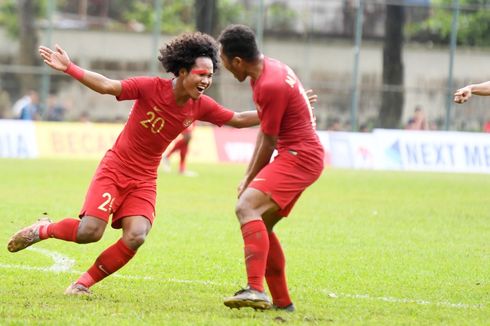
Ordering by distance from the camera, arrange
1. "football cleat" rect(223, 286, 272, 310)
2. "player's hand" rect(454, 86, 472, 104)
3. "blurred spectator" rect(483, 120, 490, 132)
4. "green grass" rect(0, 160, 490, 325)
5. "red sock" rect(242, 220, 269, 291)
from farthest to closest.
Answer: "blurred spectator" rect(483, 120, 490, 132) < "player's hand" rect(454, 86, 472, 104) < "green grass" rect(0, 160, 490, 325) < "red sock" rect(242, 220, 269, 291) < "football cleat" rect(223, 286, 272, 310)

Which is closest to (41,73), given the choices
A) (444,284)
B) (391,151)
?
(391,151)

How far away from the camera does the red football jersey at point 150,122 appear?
8.77 m

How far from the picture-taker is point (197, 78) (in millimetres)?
8656

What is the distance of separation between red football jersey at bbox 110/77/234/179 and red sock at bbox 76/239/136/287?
598 mm

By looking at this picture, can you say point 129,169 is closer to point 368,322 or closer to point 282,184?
point 282,184

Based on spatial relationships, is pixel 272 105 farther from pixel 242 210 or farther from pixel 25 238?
pixel 25 238

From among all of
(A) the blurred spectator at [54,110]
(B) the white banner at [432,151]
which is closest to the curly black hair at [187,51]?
(B) the white banner at [432,151]

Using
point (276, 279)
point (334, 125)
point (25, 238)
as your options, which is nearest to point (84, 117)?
point (334, 125)

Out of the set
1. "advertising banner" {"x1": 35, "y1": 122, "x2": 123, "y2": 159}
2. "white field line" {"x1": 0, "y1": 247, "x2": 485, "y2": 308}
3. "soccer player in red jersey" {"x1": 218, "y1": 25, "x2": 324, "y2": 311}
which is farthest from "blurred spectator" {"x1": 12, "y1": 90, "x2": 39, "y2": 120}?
"soccer player in red jersey" {"x1": 218, "y1": 25, "x2": 324, "y2": 311}

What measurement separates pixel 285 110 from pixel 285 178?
50 centimetres

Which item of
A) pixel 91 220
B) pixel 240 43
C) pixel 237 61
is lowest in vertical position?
pixel 91 220

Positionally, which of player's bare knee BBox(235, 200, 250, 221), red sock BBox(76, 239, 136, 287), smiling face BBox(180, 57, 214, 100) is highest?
smiling face BBox(180, 57, 214, 100)

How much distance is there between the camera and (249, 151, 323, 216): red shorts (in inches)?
313

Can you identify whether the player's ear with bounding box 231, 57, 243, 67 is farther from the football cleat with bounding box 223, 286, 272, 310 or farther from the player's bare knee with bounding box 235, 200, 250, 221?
the football cleat with bounding box 223, 286, 272, 310
